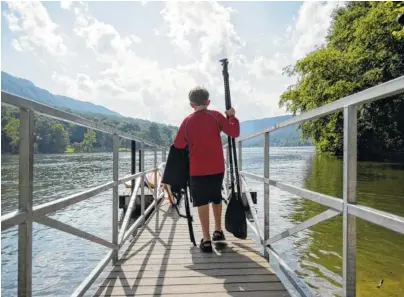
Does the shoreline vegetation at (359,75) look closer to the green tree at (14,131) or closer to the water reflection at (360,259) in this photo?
the water reflection at (360,259)

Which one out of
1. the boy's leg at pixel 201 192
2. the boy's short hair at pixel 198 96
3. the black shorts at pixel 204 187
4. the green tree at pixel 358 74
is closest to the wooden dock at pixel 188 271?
the boy's leg at pixel 201 192

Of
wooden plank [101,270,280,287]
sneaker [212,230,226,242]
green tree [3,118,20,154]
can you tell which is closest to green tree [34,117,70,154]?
green tree [3,118,20,154]

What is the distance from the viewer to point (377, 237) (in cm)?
720

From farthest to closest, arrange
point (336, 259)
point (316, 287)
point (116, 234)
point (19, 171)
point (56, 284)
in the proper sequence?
point (336, 259) < point (56, 284) < point (316, 287) < point (116, 234) < point (19, 171)

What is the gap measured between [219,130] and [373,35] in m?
21.5

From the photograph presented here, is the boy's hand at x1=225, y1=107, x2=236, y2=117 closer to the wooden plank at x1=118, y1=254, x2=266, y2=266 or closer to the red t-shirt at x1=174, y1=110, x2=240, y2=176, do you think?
the red t-shirt at x1=174, y1=110, x2=240, y2=176

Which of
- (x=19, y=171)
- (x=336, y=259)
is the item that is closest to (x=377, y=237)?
(x=336, y=259)

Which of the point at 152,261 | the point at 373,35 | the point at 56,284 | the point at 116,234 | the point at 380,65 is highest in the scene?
the point at 373,35

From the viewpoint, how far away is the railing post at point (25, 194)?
1.58m

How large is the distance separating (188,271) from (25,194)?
180 centimetres

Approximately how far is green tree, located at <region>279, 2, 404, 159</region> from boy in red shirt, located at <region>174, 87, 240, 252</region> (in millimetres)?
17646

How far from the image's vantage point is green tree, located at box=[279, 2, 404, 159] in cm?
2200

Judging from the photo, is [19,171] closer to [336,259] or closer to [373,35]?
[336,259]

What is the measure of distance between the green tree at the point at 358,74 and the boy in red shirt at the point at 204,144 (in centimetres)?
1765
